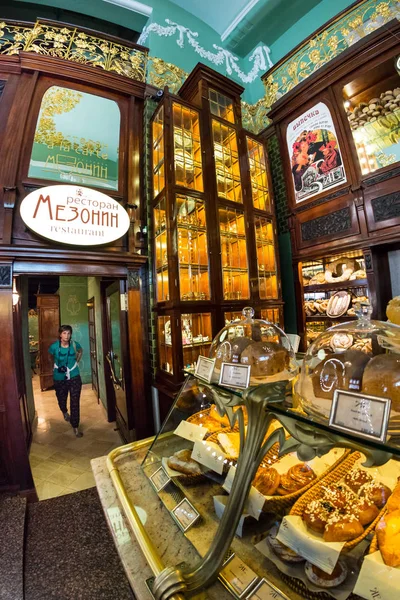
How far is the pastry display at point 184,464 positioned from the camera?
46.4 inches

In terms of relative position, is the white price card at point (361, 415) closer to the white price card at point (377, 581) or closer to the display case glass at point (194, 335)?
the white price card at point (377, 581)

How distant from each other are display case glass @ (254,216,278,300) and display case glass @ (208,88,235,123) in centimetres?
163

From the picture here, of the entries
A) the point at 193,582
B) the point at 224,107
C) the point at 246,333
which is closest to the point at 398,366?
the point at 246,333

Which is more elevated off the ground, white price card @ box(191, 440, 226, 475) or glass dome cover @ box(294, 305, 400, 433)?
glass dome cover @ box(294, 305, 400, 433)

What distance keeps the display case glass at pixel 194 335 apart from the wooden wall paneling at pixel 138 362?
2.11 feet

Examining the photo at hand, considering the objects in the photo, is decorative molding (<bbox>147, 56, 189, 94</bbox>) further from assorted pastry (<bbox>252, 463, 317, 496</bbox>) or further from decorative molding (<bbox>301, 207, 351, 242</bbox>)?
assorted pastry (<bbox>252, 463, 317, 496</bbox>)

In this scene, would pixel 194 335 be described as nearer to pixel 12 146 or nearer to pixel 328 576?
pixel 328 576

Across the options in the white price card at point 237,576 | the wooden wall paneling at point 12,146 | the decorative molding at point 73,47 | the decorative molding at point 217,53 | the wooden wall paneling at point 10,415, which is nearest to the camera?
the white price card at point 237,576

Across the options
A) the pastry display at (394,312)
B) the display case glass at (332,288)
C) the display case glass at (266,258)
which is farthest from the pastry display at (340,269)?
the pastry display at (394,312)

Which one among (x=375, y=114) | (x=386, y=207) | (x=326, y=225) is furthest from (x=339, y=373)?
(x=375, y=114)

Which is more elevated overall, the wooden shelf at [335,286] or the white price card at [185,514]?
the wooden shelf at [335,286]

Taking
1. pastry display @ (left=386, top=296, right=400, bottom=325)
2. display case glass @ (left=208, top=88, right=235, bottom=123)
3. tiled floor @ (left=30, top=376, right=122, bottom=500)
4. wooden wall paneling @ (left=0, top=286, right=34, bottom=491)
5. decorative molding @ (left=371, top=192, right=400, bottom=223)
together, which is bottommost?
tiled floor @ (left=30, top=376, right=122, bottom=500)

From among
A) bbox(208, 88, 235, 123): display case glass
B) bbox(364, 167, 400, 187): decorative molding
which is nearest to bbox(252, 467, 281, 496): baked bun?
bbox(364, 167, 400, 187): decorative molding

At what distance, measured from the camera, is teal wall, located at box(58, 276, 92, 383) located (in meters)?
7.64
